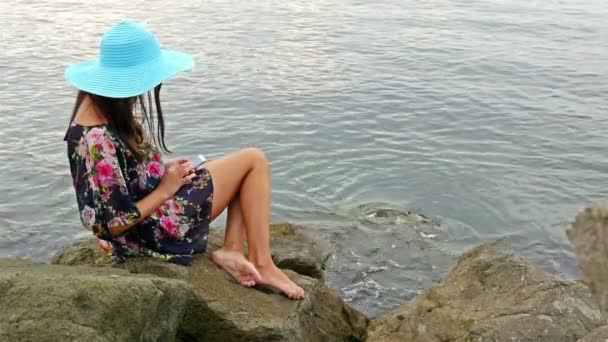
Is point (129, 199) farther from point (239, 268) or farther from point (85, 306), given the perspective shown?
point (85, 306)

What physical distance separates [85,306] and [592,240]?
2.10m

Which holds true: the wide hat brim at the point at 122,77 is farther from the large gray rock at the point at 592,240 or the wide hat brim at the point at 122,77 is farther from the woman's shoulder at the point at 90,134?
the large gray rock at the point at 592,240

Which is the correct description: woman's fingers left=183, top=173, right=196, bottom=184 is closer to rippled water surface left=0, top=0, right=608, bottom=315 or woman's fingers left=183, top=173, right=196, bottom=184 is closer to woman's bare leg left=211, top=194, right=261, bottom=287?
woman's bare leg left=211, top=194, right=261, bottom=287

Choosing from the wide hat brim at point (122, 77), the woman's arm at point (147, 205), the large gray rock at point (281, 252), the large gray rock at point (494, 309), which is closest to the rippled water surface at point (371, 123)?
the large gray rock at point (281, 252)

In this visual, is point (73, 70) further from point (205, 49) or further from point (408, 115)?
point (205, 49)

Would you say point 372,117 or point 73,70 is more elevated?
point 73,70

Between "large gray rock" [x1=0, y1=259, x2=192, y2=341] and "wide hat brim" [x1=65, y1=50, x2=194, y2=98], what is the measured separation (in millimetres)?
1264

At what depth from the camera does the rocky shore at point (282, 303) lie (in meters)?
3.16

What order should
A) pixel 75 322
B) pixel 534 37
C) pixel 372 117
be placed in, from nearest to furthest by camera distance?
pixel 75 322 < pixel 372 117 < pixel 534 37

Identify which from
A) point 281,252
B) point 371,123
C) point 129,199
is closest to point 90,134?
point 129,199

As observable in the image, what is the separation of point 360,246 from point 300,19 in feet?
41.6

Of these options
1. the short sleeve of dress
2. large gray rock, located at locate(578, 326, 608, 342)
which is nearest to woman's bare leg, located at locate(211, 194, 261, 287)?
the short sleeve of dress

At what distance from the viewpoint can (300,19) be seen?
66.2 feet

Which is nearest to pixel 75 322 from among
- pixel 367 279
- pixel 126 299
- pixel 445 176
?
pixel 126 299
